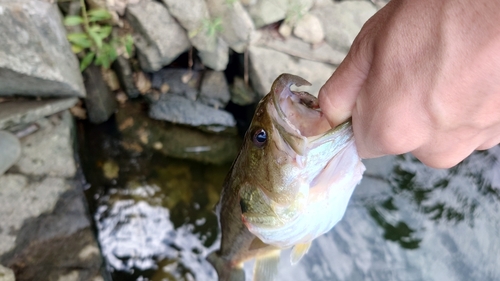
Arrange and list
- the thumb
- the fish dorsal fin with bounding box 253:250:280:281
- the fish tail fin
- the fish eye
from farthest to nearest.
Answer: the fish tail fin < the fish dorsal fin with bounding box 253:250:280:281 < the fish eye < the thumb

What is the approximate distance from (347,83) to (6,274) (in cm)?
250

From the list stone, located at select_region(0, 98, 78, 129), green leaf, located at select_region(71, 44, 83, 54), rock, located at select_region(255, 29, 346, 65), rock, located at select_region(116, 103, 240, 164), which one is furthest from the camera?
rock, located at select_region(116, 103, 240, 164)

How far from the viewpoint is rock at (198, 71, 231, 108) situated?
3518 millimetres

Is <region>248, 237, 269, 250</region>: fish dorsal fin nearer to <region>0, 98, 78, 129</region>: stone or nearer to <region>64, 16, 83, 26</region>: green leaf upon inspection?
<region>0, 98, 78, 129</region>: stone

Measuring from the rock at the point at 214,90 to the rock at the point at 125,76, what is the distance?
608 mm

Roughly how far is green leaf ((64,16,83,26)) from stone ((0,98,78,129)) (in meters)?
0.56

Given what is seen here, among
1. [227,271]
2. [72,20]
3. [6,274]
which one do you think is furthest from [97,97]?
[227,271]

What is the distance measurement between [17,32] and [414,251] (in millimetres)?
3354

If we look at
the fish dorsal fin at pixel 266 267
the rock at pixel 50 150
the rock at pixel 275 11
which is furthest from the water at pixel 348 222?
the rock at pixel 275 11

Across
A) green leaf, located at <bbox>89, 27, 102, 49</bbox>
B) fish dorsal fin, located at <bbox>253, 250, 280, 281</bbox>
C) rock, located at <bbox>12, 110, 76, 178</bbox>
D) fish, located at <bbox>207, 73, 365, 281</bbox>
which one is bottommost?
rock, located at <bbox>12, 110, 76, 178</bbox>

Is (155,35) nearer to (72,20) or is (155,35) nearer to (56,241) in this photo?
(72,20)

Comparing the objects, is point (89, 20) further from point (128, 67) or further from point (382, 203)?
point (382, 203)

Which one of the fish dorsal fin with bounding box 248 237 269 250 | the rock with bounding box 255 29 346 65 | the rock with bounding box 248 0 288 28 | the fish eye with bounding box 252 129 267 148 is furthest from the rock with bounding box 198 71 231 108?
the fish eye with bounding box 252 129 267 148

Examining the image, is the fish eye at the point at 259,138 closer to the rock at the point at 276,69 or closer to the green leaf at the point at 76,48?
the rock at the point at 276,69
